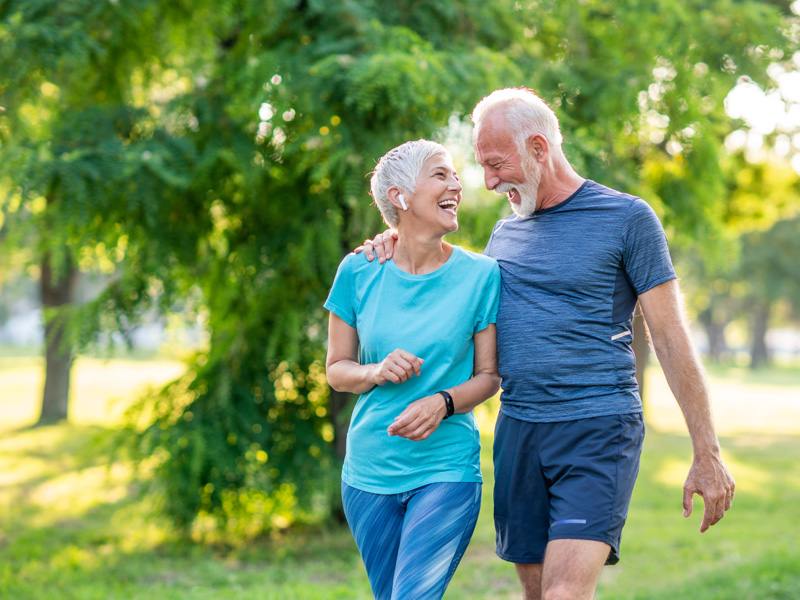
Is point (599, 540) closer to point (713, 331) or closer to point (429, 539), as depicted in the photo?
point (429, 539)

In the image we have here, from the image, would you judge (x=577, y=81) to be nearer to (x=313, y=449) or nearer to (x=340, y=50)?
(x=340, y=50)

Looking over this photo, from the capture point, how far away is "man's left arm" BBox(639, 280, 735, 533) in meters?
2.61

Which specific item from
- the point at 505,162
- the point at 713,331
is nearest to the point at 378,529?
the point at 505,162

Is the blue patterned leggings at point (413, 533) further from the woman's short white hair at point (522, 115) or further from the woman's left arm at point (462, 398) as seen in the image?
the woman's short white hair at point (522, 115)

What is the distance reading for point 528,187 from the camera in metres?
Answer: 2.92

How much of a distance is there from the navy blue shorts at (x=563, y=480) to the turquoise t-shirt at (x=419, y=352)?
18 centimetres

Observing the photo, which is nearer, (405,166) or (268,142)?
(405,166)

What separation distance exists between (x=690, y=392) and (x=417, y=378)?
922 millimetres

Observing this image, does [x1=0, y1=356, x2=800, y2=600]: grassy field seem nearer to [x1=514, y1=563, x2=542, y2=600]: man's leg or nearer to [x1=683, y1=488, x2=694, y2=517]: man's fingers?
[x1=514, y1=563, x2=542, y2=600]: man's leg

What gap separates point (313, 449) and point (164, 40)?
4.08m

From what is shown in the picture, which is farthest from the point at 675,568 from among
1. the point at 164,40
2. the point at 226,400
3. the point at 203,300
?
the point at 164,40

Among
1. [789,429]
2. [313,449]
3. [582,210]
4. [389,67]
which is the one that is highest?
[389,67]

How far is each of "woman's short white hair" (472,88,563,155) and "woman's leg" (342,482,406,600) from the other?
136 cm

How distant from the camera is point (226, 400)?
7.00 metres
